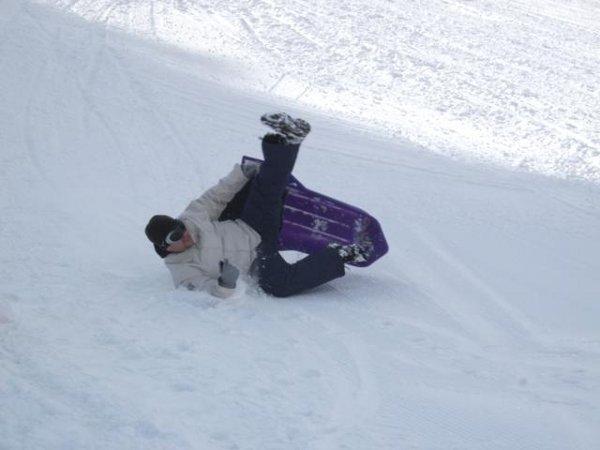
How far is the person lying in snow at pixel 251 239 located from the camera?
4492 mm

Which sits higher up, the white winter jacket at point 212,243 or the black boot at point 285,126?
the black boot at point 285,126

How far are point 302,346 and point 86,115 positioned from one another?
14.2ft

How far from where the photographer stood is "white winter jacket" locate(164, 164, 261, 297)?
4.57m

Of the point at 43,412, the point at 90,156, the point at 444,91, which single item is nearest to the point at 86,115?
the point at 90,156

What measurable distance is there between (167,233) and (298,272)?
704 mm

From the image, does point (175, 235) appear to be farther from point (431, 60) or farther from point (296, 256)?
point (431, 60)

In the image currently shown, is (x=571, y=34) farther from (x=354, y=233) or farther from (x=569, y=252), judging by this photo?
(x=354, y=233)

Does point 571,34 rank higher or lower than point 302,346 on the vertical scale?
higher

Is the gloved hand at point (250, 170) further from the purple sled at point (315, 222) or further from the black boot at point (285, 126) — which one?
the black boot at point (285, 126)

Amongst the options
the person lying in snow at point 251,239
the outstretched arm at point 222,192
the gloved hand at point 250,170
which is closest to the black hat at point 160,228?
the person lying in snow at point 251,239

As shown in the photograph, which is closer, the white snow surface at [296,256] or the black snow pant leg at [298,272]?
the white snow surface at [296,256]

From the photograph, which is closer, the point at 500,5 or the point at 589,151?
the point at 589,151

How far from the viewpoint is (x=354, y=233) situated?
5180 mm

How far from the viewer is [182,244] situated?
177 inches
